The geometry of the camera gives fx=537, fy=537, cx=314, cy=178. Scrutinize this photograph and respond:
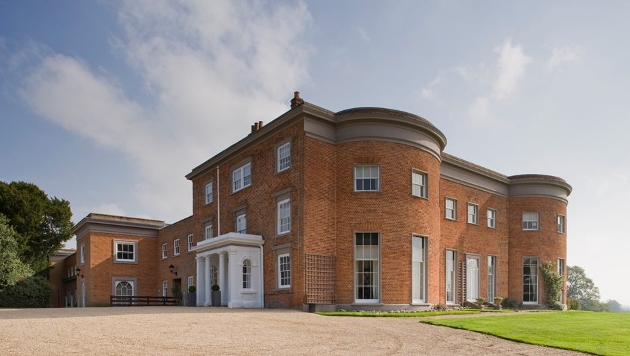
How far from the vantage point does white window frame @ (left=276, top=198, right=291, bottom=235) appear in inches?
983

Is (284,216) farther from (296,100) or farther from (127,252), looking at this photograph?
(127,252)

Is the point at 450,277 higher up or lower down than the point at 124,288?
higher up

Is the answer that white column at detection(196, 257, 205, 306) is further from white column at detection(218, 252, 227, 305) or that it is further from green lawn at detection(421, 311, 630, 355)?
green lawn at detection(421, 311, 630, 355)

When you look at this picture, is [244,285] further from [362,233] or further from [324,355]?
[324,355]

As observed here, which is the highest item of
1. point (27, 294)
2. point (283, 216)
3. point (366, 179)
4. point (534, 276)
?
point (366, 179)

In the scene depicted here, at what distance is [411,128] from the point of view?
25547mm

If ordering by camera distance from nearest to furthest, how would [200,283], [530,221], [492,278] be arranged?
[200,283] < [492,278] < [530,221]

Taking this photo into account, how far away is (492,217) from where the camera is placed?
114ft

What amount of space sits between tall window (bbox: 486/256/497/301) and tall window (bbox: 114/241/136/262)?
91.1 ft

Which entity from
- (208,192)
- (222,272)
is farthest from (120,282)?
(222,272)

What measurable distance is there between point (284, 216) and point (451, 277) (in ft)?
36.7

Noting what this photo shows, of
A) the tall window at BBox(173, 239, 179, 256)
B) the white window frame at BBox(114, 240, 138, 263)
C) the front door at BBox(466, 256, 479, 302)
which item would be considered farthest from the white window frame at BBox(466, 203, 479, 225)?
the white window frame at BBox(114, 240, 138, 263)

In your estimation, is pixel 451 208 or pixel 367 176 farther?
pixel 451 208

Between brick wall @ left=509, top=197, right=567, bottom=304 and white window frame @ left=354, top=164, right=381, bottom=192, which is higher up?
white window frame @ left=354, top=164, right=381, bottom=192
